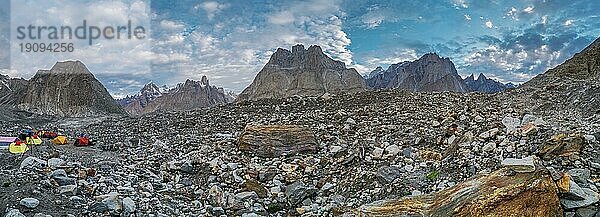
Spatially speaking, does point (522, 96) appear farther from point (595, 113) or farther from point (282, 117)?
point (282, 117)

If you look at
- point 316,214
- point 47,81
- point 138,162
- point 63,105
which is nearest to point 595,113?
point 316,214

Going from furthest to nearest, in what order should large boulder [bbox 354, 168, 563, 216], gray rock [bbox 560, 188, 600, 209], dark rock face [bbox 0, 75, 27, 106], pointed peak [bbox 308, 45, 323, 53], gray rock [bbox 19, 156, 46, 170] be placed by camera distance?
1. pointed peak [bbox 308, 45, 323, 53]
2. dark rock face [bbox 0, 75, 27, 106]
3. gray rock [bbox 19, 156, 46, 170]
4. gray rock [bbox 560, 188, 600, 209]
5. large boulder [bbox 354, 168, 563, 216]

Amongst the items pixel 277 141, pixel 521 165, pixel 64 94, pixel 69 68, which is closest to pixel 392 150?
pixel 277 141

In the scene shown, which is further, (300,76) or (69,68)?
(300,76)

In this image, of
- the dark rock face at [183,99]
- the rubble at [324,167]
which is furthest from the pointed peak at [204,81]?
the rubble at [324,167]

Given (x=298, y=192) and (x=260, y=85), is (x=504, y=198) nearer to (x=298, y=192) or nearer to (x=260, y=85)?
(x=298, y=192)

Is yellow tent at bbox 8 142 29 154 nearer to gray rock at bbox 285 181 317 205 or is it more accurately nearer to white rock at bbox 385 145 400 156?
gray rock at bbox 285 181 317 205

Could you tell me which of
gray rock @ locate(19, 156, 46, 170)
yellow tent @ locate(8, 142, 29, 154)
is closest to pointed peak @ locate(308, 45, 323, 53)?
yellow tent @ locate(8, 142, 29, 154)
